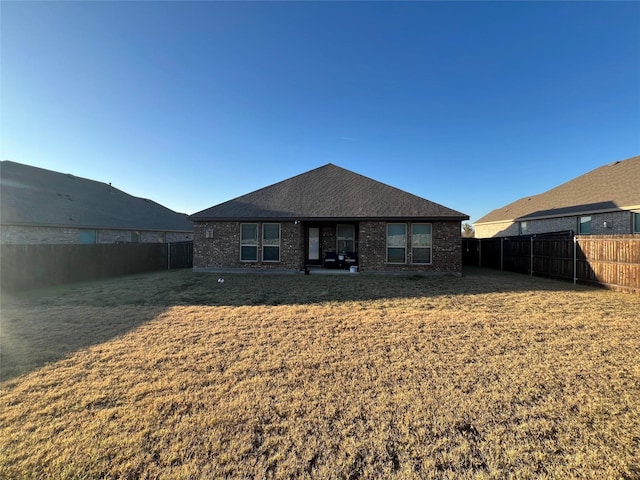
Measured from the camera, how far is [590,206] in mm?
16422

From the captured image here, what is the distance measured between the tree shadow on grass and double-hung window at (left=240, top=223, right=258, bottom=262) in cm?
97

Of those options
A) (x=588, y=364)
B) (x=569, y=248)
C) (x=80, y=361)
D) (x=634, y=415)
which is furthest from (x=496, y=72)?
(x=80, y=361)

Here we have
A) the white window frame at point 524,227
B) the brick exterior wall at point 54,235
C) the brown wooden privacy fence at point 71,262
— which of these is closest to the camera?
the brown wooden privacy fence at point 71,262

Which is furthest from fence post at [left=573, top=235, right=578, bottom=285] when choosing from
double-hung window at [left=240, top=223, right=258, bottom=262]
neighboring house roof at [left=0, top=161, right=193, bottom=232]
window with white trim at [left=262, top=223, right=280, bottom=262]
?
neighboring house roof at [left=0, top=161, right=193, bottom=232]

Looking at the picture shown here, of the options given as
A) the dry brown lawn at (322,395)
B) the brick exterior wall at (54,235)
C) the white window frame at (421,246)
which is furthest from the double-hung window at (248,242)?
the brick exterior wall at (54,235)

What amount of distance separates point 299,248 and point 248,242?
2571mm

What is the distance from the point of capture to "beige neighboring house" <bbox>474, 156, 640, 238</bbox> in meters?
14.7

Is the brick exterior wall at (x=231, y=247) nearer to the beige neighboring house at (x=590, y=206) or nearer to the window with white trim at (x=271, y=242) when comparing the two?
the window with white trim at (x=271, y=242)

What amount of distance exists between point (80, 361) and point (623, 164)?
27492 mm

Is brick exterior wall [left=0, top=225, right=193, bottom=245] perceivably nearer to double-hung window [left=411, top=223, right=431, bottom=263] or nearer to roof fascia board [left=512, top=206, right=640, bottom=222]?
double-hung window [left=411, top=223, right=431, bottom=263]

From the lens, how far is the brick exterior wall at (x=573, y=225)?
14.5m

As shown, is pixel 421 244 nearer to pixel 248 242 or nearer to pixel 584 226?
pixel 248 242

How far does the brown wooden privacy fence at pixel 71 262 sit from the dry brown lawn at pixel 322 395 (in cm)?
568

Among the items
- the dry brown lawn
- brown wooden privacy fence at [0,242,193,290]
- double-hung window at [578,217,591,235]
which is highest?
double-hung window at [578,217,591,235]
